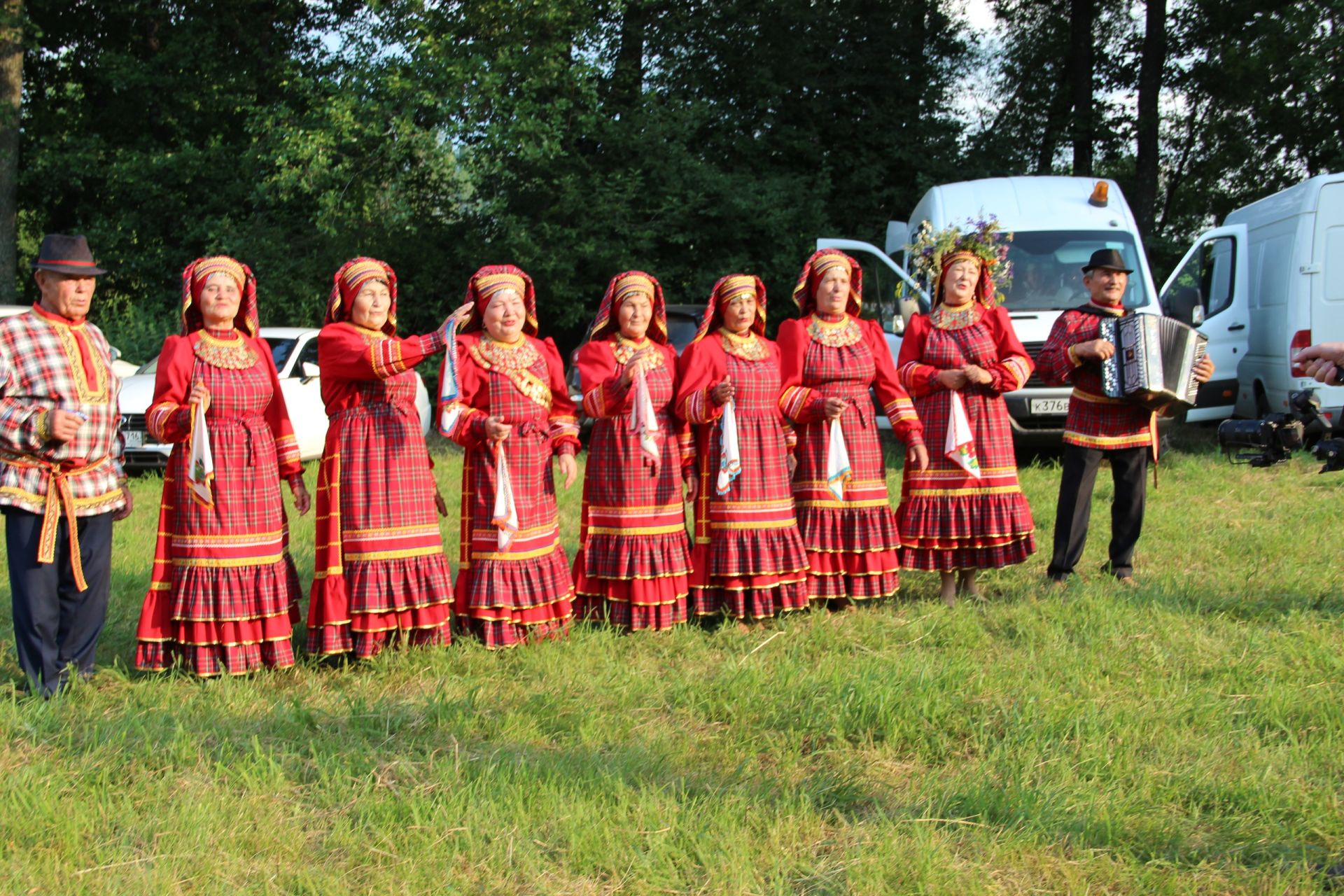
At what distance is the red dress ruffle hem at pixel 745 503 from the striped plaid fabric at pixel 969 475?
0.79 metres

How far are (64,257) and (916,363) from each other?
4.16m

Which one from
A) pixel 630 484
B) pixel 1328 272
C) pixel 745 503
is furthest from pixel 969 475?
pixel 1328 272

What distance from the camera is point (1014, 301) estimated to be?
36.9ft

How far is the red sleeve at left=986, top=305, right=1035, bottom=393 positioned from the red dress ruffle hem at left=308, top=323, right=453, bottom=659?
3.02m

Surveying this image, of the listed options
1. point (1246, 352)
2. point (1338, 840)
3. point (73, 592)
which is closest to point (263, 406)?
point (73, 592)

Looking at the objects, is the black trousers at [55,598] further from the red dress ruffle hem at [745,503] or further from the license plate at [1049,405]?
the license plate at [1049,405]

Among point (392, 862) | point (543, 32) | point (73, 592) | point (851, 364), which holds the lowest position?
point (392, 862)

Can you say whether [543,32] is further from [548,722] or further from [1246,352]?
[548,722]

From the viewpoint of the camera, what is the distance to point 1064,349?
6715mm

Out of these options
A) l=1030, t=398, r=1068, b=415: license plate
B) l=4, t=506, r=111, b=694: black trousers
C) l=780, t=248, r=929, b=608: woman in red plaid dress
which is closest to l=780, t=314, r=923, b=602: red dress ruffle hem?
l=780, t=248, r=929, b=608: woman in red plaid dress

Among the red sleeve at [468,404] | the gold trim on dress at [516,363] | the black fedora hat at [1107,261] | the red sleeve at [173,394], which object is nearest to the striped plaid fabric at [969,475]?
the black fedora hat at [1107,261]

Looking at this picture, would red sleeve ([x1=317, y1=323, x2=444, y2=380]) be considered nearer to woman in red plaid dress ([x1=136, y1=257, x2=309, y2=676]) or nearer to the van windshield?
woman in red plaid dress ([x1=136, y1=257, x2=309, y2=676])

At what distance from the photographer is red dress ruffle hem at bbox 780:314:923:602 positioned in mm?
6258

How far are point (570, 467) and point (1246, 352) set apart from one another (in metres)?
9.19
